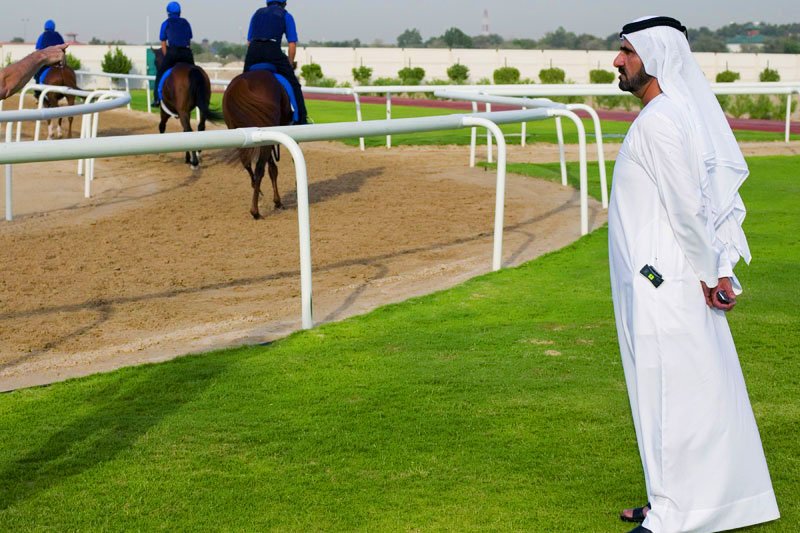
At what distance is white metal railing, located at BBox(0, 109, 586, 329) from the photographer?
466 centimetres

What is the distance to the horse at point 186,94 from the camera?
14.6 metres

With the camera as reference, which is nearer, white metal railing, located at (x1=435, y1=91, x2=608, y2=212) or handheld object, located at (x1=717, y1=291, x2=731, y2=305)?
handheld object, located at (x1=717, y1=291, x2=731, y2=305)

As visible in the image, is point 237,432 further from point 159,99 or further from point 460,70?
point 460,70

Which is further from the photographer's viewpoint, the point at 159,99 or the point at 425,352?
the point at 159,99

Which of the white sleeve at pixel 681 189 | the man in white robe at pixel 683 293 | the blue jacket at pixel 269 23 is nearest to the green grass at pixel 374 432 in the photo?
the man in white robe at pixel 683 293

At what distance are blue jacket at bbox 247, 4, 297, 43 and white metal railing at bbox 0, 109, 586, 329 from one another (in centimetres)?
407

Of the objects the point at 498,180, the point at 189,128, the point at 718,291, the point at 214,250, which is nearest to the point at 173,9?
the point at 189,128

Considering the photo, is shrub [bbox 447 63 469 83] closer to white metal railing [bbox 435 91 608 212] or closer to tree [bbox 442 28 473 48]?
white metal railing [bbox 435 91 608 212]

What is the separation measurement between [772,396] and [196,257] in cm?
489

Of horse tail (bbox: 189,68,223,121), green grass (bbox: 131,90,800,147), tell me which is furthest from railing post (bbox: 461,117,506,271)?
green grass (bbox: 131,90,800,147)

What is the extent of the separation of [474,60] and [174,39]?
42.8m

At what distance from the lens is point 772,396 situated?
15.3 feet

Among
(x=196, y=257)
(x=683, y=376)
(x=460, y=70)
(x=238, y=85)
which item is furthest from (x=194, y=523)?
(x=460, y=70)

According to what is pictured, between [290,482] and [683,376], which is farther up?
[683,376]
